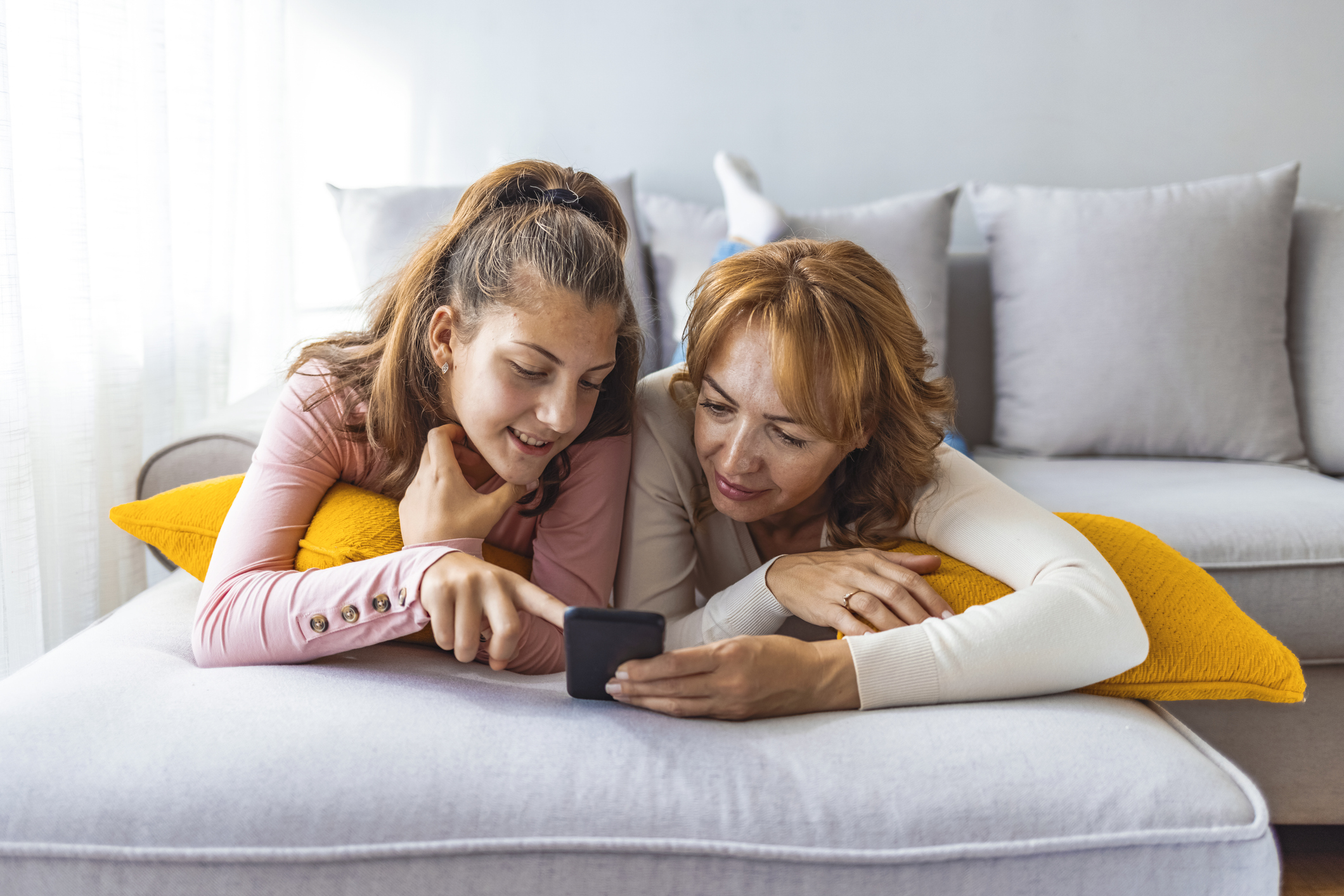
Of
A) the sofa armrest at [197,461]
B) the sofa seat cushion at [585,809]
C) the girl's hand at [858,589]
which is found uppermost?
the sofa armrest at [197,461]

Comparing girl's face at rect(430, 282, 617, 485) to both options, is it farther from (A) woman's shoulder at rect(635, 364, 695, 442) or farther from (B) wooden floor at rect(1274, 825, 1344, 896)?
(B) wooden floor at rect(1274, 825, 1344, 896)

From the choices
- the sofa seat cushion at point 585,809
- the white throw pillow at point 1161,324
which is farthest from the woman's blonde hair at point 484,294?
the white throw pillow at point 1161,324

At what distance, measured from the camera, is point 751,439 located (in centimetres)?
104

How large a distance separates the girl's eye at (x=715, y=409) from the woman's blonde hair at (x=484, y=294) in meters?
0.12

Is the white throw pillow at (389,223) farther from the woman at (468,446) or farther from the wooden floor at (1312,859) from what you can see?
the wooden floor at (1312,859)

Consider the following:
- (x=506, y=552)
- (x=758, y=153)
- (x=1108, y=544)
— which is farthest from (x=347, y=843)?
(x=758, y=153)

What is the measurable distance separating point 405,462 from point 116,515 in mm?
407

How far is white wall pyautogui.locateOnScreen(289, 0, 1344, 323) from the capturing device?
2328mm

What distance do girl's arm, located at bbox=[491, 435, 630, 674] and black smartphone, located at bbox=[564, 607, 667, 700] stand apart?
0.20 metres

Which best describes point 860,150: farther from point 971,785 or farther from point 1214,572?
point 971,785

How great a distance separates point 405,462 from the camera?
3.64ft

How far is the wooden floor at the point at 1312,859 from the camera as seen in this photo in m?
1.31

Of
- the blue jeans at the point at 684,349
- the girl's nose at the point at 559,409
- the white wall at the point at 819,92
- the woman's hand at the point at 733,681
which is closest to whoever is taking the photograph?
the woman's hand at the point at 733,681

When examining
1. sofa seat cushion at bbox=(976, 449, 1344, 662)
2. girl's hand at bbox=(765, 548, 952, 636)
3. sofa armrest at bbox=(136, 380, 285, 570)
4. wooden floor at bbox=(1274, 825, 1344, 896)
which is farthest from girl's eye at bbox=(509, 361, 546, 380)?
wooden floor at bbox=(1274, 825, 1344, 896)
